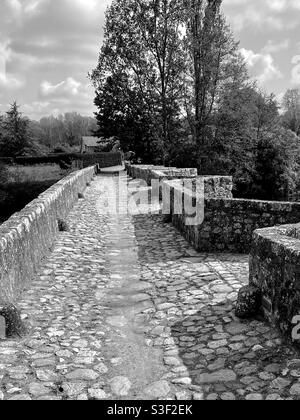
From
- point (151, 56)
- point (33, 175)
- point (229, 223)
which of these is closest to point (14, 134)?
point (33, 175)

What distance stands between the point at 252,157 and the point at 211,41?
9093mm

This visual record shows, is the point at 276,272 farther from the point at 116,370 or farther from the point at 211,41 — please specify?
the point at 211,41

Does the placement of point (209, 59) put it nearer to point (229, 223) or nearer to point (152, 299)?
point (229, 223)

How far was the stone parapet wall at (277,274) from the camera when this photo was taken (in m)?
3.94

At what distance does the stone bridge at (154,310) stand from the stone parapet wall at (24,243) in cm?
2

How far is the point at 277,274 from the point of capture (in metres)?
4.29

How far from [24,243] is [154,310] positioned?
6.98 feet

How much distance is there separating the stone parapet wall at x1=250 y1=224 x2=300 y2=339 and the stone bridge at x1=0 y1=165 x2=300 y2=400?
0.7 inches

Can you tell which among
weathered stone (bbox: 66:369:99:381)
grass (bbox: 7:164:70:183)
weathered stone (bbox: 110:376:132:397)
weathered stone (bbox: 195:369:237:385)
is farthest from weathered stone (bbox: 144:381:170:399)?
grass (bbox: 7:164:70:183)

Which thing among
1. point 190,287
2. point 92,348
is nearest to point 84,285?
point 190,287

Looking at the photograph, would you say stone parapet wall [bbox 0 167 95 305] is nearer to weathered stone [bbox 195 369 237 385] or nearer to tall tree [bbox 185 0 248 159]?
weathered stone [bbox 195 369 237 385]

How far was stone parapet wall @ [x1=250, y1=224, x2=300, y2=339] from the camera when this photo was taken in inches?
155

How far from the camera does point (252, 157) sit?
109ft
